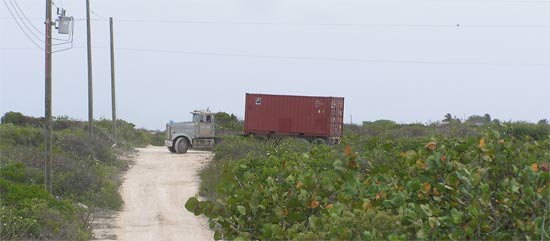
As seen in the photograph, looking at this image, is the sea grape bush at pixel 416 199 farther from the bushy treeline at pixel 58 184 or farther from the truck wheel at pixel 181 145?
the truck wheel at pixel 181 145

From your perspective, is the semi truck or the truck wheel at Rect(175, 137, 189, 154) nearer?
the semi truck

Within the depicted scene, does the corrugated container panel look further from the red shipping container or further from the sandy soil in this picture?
the sandy soil

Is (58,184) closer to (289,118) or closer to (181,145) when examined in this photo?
(289,118)

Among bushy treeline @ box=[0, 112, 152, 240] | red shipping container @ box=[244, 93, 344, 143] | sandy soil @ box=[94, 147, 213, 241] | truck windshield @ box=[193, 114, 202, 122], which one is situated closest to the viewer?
bushy treeline @ box=[0, 112, 152, 240]

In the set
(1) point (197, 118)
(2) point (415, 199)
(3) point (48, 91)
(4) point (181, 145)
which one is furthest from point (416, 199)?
(4) point (181, 145)

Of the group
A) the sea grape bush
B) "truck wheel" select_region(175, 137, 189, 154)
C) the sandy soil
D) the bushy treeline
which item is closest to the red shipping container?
the sandy soil

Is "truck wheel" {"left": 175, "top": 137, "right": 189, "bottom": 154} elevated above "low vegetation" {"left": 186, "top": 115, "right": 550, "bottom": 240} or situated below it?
below

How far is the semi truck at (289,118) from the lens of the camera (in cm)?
4344

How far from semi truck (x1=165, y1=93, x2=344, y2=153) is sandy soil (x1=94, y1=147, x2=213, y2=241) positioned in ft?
8.06

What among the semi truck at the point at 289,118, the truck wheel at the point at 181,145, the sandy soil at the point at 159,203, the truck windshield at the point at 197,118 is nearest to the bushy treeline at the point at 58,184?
the sandy soil at the point at 159,203

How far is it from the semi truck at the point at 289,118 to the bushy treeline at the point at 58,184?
248 inches

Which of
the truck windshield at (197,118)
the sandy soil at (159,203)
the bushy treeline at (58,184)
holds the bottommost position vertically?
the sandy soil at (159,203)

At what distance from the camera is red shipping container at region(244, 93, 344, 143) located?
1710 inches

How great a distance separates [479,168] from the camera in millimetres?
6203
